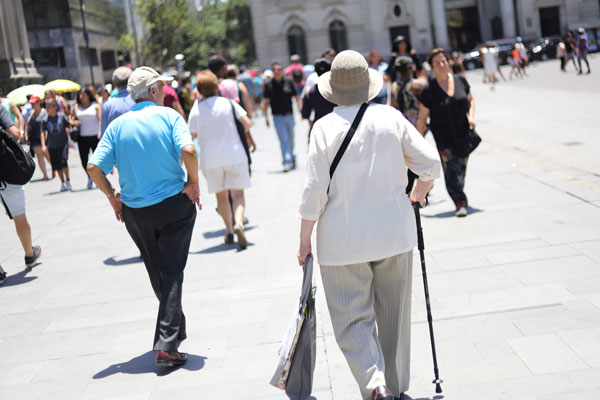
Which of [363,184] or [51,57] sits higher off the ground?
[51,57]

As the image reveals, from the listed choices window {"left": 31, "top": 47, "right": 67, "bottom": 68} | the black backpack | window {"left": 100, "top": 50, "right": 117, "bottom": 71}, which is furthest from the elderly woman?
window {"left": 100, "top": 50, "right": 117, "bottom": 71}

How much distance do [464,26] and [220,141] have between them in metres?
68.1

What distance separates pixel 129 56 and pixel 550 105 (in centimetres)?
3607

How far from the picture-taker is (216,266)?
7449 millimetres

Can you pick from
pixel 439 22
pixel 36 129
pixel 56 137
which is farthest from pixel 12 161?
pixel 439 22

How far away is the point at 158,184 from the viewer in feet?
16.5

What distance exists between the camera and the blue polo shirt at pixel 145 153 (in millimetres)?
5012

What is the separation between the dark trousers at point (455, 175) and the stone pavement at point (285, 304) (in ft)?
0.80

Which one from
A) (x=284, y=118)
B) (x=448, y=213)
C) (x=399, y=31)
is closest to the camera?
(x=448, y=213)

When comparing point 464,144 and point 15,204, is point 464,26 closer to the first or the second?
point 464,144

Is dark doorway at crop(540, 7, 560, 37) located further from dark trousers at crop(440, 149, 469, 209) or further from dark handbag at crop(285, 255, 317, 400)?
dark handbag at crop(285, 255, 317, 400)

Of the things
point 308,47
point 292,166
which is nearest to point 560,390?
point 292,166

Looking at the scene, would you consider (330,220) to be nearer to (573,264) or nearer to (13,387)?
(13,387)

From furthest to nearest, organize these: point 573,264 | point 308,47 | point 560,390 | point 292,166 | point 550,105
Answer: point 308,47, point 550,105, point 292,166, point 573,264, point 560,390
